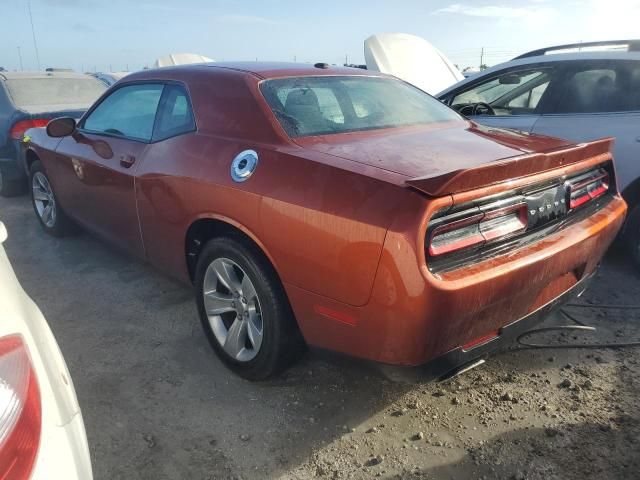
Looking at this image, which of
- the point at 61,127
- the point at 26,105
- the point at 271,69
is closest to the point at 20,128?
the point at 26,105

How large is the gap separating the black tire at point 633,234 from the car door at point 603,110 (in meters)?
0.22

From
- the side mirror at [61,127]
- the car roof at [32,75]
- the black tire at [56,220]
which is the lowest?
the black tire at [56,220]

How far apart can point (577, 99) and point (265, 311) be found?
3.13 m

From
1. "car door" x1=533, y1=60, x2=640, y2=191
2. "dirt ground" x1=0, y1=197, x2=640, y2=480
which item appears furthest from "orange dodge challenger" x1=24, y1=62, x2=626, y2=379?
"car door" x1=533, y1=60, x2=640, y2=191

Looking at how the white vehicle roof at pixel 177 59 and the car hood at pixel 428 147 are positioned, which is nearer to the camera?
the car hood at pixel 428 147

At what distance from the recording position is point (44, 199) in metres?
4.92

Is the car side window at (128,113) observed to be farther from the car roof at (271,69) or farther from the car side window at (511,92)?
the car side window at (511,92)

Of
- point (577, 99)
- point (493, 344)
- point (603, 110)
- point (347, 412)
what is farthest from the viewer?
point (577, 99)

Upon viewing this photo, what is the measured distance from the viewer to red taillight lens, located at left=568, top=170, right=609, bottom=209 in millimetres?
2486

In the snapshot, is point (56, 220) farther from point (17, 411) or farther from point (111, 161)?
point (17, 411)

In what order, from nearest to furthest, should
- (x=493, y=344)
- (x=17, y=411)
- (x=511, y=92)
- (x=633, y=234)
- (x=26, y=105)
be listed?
(x=17, y=411), (x=493, y=344), (x=633, y=234), (x=511, y=92), (x=26, y=105)

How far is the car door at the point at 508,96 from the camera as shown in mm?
4324

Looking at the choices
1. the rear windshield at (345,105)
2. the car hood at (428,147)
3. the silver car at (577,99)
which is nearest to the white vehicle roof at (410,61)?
the silver car at (577,99)

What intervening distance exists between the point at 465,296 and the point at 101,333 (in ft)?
7.53
